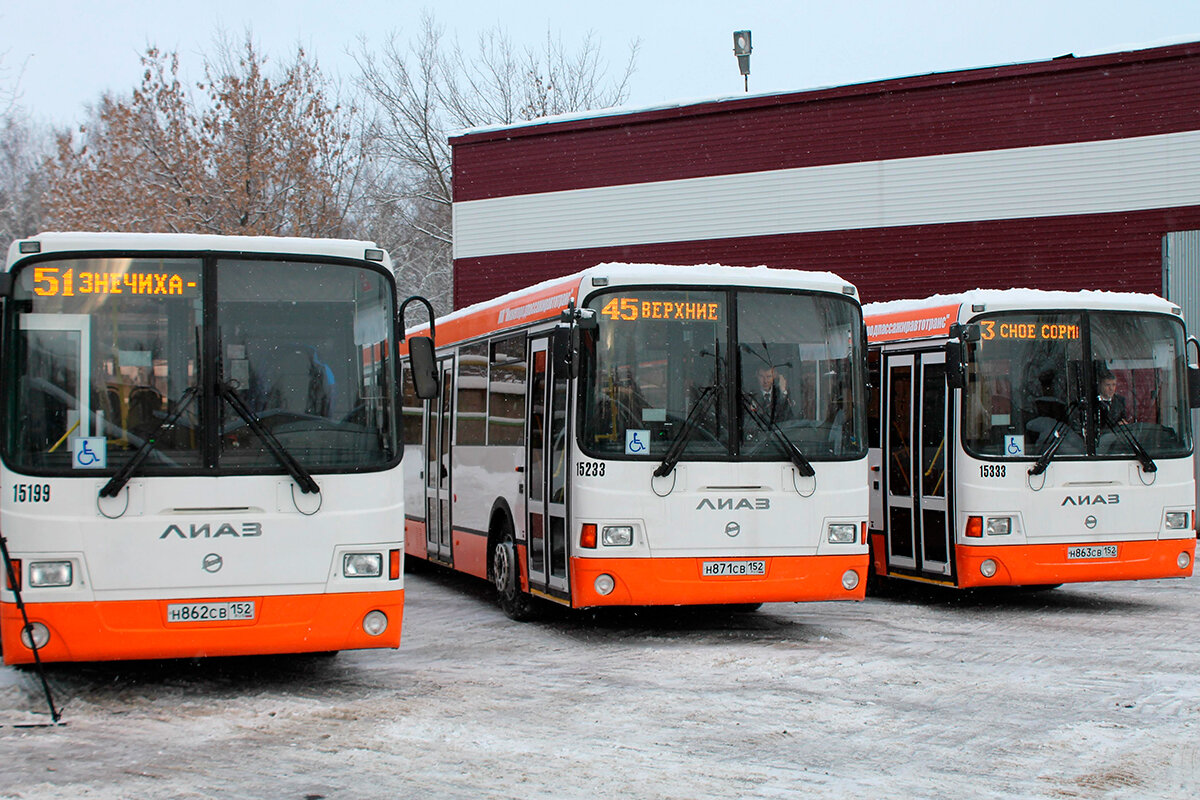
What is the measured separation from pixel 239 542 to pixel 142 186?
27.7 meters

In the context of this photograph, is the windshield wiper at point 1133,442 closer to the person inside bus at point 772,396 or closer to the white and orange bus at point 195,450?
the person inside bus at point 772,396

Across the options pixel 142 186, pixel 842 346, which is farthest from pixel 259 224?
pixel 842 346

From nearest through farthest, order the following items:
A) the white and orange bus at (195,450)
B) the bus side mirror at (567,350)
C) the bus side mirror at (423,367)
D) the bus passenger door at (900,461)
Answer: the white and orange bus at (195,450) < the bus side mirror at (423,367) < the bus side mirror at (567,350) < the bus passenger door at (900,461)

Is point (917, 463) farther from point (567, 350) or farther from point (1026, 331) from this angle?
point (567, 350)

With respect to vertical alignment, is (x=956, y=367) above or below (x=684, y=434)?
above

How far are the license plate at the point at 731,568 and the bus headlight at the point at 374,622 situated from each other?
3057mm

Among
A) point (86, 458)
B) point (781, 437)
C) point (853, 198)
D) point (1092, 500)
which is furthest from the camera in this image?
point (853, 198)

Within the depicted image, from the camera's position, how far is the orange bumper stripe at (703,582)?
10398mm

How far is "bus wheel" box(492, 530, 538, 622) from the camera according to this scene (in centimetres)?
1189

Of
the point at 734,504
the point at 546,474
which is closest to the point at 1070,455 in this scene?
the point at 734,504

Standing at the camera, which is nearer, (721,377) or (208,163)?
(721,377)

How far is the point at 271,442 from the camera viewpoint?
8.20 metres

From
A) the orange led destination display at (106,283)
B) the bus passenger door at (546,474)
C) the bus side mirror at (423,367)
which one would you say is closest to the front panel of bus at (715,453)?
the bus passenger door at (546,474)

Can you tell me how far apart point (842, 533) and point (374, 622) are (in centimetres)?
415
